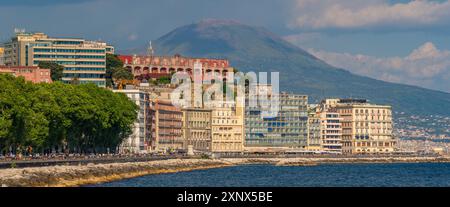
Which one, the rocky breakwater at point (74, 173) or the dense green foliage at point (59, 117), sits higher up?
the dense green foliage at point (59, 117)

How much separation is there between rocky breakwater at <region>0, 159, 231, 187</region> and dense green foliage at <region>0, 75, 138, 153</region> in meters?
9.57

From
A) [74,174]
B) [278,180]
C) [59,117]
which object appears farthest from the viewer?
[59,117]

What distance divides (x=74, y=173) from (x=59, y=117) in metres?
40.8

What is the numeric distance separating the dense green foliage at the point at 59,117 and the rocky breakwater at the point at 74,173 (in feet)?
31.4

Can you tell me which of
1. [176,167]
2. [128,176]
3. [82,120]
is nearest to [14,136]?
[128,176]

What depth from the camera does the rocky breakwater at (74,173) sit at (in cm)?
7469

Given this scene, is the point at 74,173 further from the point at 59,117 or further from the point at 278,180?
the point at 59,117

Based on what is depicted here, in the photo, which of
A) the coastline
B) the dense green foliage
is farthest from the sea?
the dense green foliage

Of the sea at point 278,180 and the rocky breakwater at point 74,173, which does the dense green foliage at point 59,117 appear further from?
the sea at point 278,180

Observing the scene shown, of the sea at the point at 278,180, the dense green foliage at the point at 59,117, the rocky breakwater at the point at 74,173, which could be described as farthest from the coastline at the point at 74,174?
the dense green foliage at the point at 59,117

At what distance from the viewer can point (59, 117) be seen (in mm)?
131250

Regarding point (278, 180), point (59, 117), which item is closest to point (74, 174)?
point (278, 180)
